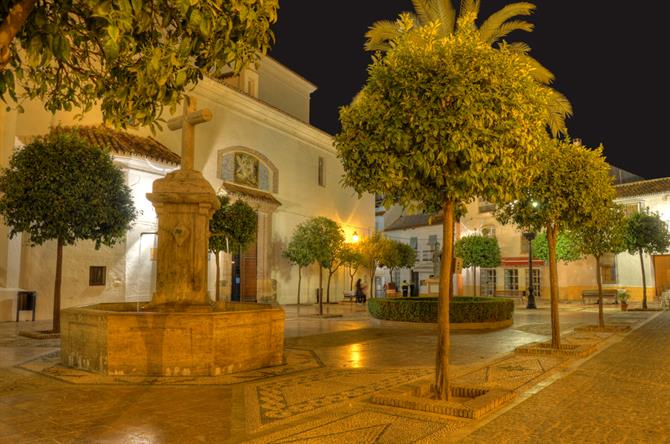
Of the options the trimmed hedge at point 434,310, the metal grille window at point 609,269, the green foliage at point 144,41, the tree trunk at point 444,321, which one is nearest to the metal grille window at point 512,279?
the metal grille window at point 609,269

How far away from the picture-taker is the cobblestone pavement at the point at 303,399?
514cm

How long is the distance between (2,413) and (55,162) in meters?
8.62

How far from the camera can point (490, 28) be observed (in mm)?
12984

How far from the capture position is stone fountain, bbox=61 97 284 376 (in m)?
7.79

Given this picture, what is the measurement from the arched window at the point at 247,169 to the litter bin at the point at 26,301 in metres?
9.51

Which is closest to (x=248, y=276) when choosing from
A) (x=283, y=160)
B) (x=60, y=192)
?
(x=283, y=160)

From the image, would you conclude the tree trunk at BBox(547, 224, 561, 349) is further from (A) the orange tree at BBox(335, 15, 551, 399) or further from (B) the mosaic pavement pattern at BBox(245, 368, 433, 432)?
(A) the orange tree at BBox(335, 15, 551, 399)

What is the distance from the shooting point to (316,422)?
18.0 feet

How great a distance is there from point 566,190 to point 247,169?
17879 millimetres

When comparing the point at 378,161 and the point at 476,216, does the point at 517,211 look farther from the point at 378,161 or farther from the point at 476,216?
the point at 476,216

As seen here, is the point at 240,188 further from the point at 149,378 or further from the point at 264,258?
the point at 149,378

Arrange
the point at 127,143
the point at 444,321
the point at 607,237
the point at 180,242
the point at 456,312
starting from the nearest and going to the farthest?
1. the point at 444,321
2. the point at 180,242
3. the point at 456,312
4. the point at 607,237
5. the point at 127,143

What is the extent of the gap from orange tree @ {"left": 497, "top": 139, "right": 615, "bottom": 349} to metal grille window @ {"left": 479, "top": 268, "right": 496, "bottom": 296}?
30602mm

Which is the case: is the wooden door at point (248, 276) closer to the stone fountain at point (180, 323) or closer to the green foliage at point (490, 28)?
the green foliage at point (490, 28)
